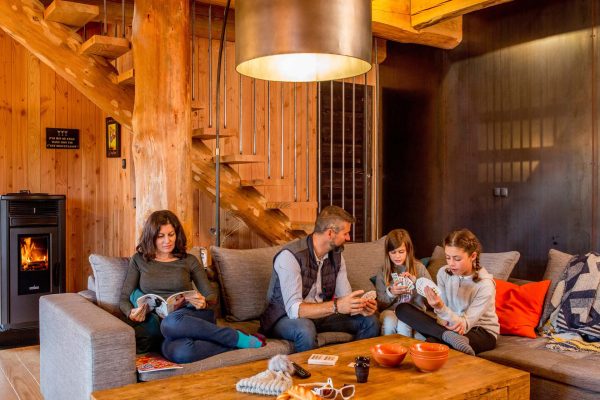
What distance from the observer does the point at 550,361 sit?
285 centimetres

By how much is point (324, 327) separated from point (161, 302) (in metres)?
0.95

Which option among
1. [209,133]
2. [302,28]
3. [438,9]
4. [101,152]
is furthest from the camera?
[101,152]

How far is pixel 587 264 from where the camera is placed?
11.0ft

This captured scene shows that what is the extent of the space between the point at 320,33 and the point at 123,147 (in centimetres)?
429

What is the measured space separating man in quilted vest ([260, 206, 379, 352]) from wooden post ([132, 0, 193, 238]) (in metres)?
1.03

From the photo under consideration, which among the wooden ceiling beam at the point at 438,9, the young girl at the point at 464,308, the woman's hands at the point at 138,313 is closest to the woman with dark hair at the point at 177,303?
the woman's hands at the point at 138,313

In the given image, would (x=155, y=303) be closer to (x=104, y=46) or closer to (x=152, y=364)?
(x=152, y=364)

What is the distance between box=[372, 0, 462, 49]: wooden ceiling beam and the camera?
4910 mm

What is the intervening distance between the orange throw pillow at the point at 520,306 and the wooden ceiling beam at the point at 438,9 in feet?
6.92

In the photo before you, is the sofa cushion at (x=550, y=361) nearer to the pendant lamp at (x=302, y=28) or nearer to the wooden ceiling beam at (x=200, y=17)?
the pendant lamp at (x=302, y=28)

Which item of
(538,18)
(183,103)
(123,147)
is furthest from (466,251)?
(123,147)

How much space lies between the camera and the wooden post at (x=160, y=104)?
12.4 ft

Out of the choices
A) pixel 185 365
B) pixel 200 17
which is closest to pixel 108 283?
pixel 185 365

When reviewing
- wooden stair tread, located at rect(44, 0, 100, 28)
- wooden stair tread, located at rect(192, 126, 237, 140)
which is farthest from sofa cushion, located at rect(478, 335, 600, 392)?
wooden stair tread, located at rect(44, 0, 100, 28)
